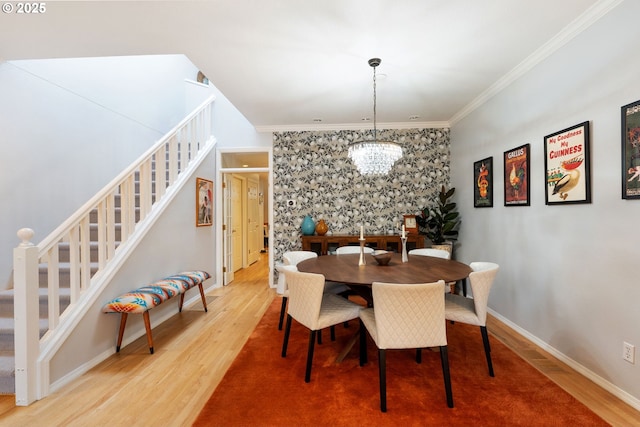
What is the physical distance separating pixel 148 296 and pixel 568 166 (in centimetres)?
358

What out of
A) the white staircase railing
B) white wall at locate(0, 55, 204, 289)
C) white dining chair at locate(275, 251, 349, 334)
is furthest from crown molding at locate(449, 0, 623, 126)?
white wall at locate(0, 55, 204, 289)

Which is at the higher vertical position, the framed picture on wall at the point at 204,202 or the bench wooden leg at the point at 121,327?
the framed picture on wall at the point at 204,202

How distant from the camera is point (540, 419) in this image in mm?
1656

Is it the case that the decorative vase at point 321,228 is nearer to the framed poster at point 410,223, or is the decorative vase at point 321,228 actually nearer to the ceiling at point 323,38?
the framed poster at point 410,223

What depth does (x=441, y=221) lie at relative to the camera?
410 cm

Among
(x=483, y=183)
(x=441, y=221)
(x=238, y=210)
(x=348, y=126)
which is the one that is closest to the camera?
(x=483, y=183)

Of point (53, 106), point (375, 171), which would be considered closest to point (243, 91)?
point (375, 171)

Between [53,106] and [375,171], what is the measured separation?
11.4ft

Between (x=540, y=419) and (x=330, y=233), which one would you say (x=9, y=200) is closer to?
(x=330, y=233)

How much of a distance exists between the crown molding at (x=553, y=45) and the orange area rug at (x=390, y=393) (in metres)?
2.52

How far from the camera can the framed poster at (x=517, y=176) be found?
2689mm

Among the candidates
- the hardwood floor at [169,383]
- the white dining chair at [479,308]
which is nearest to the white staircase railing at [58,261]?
the hardwood floor at [169,383]

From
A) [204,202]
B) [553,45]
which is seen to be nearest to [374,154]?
[553,45]

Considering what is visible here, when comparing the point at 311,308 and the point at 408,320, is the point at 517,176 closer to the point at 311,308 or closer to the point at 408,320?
the point at 408,320
